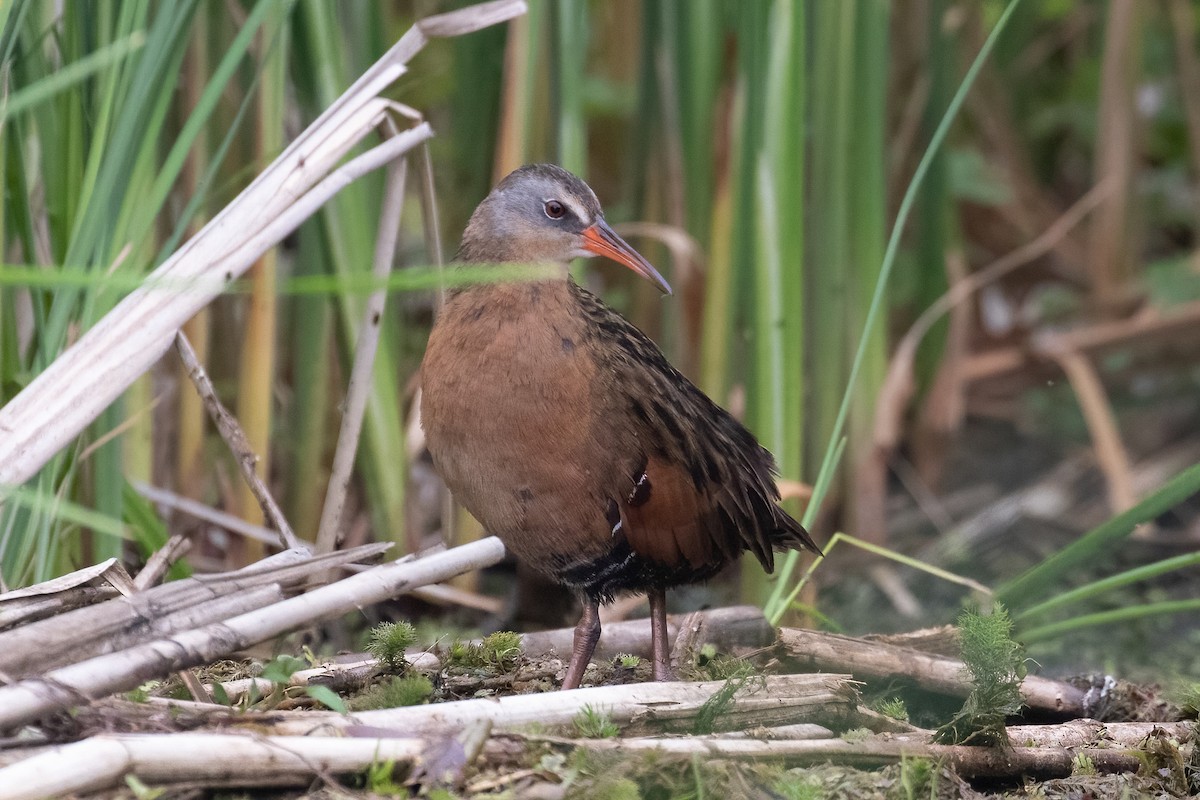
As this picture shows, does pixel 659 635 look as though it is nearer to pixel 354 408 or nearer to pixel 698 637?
Answer: pixel 698 637

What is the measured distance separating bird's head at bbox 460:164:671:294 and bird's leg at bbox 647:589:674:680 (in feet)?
2.11

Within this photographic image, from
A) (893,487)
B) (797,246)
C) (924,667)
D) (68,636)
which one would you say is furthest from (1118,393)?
(68,636)

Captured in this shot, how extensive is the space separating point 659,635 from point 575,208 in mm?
912

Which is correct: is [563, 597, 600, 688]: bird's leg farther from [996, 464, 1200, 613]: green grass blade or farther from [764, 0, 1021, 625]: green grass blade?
[996, 464, 1200, 613]: green grass blade

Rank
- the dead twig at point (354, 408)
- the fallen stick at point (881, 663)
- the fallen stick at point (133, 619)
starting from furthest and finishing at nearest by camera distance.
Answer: the dead twig at point (354, 408) < the fallen stick at point (881, 663) < the fallen stick at point (133, 619)

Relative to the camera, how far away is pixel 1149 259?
659 centimetres

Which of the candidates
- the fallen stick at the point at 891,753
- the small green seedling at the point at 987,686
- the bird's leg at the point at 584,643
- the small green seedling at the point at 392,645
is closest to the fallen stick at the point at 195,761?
the fallen stick at the point at 891,753

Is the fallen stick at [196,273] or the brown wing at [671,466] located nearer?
the fallen stick at [196,273]

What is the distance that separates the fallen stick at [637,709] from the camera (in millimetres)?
2070

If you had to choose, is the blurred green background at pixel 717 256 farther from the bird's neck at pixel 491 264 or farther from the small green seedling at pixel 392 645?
the small green seedling at pixel 392 645

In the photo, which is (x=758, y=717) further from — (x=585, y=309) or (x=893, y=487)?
(x=893, y=487)

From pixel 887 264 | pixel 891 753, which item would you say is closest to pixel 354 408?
pixel 887 264

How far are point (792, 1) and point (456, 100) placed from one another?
157 cm

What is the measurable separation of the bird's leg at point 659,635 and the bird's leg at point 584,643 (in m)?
0.13
